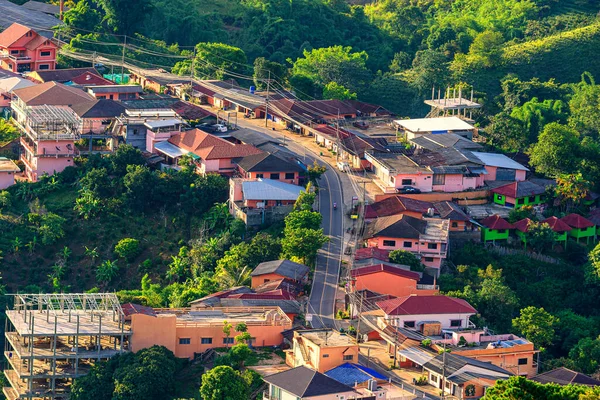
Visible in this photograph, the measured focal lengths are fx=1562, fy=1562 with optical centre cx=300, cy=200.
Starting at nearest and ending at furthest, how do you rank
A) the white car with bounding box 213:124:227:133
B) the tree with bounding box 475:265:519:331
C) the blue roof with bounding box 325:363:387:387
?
the blue roof with bounding box 325:363:387:387 → the tree with bounding box 475:265:519:331 → the white car with bounding box 213:124:227:133

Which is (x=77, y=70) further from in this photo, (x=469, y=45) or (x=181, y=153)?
(x=469, y=45)

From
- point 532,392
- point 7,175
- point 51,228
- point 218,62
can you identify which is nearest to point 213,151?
point 51,228

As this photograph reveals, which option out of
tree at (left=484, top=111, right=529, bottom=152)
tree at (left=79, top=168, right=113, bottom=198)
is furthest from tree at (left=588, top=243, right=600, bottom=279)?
tree at (left=79, top=168, right=113, bottom=198)

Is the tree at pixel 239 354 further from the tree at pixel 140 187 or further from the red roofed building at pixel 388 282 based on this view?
the tree at pixel 140 187

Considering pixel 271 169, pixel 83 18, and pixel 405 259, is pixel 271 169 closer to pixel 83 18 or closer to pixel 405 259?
pixel 405 259

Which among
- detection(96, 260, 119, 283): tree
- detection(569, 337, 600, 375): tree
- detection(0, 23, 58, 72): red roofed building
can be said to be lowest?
detection(96, 260, 119, 283): tree

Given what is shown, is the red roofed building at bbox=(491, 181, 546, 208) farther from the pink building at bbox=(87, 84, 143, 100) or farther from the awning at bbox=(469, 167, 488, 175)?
the pink building at bbox=(87, 84, 143, 100)
